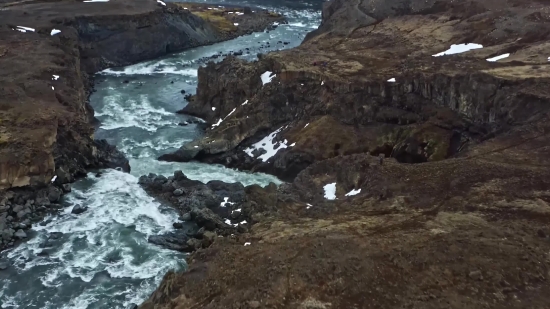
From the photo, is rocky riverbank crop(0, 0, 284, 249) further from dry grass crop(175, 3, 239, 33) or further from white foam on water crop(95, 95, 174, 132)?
white foam on water crop(95, 95, 174, 132)

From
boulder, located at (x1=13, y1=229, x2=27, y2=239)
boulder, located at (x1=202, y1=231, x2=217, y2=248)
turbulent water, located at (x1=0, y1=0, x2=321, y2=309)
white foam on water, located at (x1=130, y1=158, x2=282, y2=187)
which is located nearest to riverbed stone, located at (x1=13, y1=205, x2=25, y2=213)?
turbulent water, located at (x1=0, y1=0, x2=321, y2=309)

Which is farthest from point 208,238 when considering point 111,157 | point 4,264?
point 111,157

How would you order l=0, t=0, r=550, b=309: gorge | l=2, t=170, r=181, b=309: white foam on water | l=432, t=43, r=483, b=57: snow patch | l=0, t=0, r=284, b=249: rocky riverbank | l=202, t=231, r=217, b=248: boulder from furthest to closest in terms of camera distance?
l=432, t=43, r=483, b=57: snow patch, l=0, t=0, r=284, b=249: rocky riverbank, l=202, t=231, r=217, b=248: boulder, l=2, t=170, r=181, b=309: white foam on water, l=0, t=0, r=550, b=309: gorge

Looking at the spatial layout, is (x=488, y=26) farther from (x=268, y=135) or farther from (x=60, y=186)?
(x=60, y=186)

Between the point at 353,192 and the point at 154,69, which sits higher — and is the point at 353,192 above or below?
above

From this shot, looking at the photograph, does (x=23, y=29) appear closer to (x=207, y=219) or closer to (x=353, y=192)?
(x=207, y=219)

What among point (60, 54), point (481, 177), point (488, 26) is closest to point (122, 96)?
point (60, 54)
